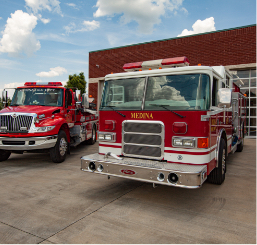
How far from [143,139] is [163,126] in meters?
0.44

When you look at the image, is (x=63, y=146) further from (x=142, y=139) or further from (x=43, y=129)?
(x=142, y=139)

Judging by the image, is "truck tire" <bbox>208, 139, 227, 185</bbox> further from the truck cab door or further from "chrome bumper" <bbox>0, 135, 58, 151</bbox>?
the truck cab door

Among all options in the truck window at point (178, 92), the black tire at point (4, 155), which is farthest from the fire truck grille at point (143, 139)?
the black tire at point (4, 155)

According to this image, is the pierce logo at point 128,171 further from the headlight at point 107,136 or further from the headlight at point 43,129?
the headlight at point 43,129

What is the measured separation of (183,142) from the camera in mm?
3898

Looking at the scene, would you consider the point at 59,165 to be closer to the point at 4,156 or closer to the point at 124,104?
the point at 4,156

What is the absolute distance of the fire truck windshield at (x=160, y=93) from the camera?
3975 mm

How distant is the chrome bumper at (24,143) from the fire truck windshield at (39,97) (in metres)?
1.57

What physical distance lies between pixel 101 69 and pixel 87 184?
16.9 m

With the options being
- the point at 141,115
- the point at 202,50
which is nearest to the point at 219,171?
the point at 141,115

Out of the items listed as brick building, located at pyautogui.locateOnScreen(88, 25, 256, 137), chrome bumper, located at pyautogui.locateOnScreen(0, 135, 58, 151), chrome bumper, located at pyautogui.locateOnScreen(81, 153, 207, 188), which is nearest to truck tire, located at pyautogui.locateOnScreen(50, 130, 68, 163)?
chrome bumper, located at pyautogui.locateOnScreen(0, 135, 58, 151)

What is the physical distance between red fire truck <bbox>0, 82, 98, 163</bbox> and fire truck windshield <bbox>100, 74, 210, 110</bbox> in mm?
2479

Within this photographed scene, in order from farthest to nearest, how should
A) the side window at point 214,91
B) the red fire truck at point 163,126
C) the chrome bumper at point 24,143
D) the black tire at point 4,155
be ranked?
1. the black tire at point 4,155
2. the chrome bumper at point 24,143
3. the side window at point 214,91
4. the red fire truck at point 163,126

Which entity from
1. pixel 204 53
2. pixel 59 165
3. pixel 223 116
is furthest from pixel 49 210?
pixel 204 53
